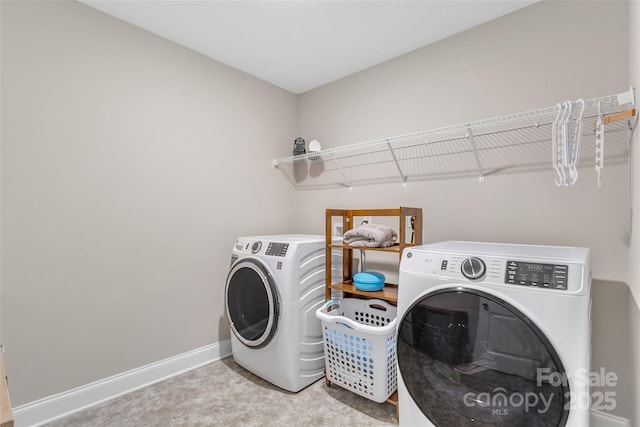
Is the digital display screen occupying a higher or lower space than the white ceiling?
lower

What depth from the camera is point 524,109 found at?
1.79 meters

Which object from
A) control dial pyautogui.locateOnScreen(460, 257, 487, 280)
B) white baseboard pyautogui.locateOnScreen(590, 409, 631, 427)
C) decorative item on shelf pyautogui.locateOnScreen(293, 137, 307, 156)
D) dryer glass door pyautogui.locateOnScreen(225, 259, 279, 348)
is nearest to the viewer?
control dial pyautogui.locateOnScreen(460, 257, 487, 280)

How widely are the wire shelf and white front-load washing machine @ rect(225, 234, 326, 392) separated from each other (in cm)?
88

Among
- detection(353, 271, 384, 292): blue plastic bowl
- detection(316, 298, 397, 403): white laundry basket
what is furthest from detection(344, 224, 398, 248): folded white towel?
detection(316, 298, 397, 403): white laundry basket

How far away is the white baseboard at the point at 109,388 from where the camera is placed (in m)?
1.61

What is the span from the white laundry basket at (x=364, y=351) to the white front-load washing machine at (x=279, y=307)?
0.15m

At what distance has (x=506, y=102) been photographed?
1850mm

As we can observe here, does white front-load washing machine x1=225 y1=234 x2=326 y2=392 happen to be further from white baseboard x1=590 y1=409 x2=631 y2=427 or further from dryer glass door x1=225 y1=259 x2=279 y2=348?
white baseboard x1=590 y1=409 x2=631 y2=427

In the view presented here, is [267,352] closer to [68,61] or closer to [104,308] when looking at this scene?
[104,308]

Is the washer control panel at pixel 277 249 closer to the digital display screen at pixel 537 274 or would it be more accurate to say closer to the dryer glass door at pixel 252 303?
the dryer glass door at pixel 252 303

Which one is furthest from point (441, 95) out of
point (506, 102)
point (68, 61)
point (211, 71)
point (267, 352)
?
point (68, 61)

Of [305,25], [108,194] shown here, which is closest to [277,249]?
[108,194]

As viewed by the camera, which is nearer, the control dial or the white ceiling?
the control dial

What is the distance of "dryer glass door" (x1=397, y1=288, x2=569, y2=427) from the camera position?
1.04 meters
